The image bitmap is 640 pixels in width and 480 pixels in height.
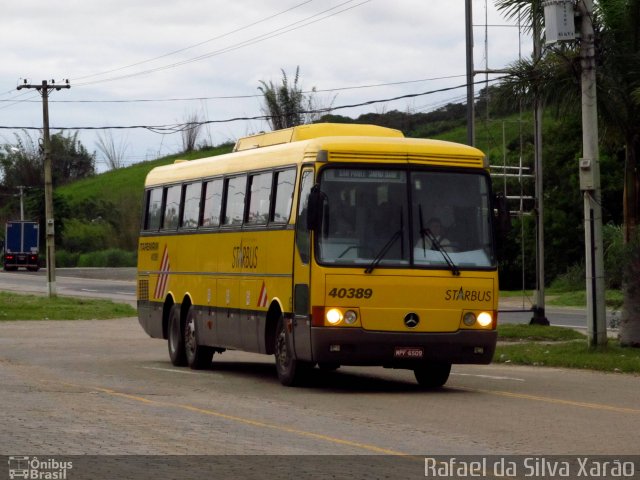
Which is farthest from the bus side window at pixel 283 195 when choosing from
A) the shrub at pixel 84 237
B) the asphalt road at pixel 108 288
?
the shrub at pixel 84 237

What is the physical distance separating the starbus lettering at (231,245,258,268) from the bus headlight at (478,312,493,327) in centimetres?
351

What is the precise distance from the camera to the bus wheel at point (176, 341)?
22.8 m

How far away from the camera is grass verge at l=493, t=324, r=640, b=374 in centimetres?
2166

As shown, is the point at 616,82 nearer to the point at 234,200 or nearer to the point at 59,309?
the point at 234,200

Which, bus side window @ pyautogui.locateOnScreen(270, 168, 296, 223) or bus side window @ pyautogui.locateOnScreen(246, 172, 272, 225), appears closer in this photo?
bus side window @ pyautogui.locateOnScreen(270, 168, 296, 223)

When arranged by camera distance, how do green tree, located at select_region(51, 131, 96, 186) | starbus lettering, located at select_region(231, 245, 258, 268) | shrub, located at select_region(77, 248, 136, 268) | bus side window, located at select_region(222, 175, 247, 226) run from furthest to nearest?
green tree, located at select_region(51, 131, 96, 186) → shrub, located at select_region(77, 248, 136, 268) → bus side window, located at select_region(222, 175, 247, 226) → starbus lettering, located at select_region(231, 245, 258, 268)

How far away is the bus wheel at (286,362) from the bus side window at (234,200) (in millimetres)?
2350

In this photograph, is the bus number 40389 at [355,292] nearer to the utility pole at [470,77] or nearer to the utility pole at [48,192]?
the utility pole at [470,77]

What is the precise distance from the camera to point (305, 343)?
17.5m

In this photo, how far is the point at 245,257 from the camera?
20.1 meters

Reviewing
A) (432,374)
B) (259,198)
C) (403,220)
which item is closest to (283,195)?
(259,198)

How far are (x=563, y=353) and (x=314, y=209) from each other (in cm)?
779
